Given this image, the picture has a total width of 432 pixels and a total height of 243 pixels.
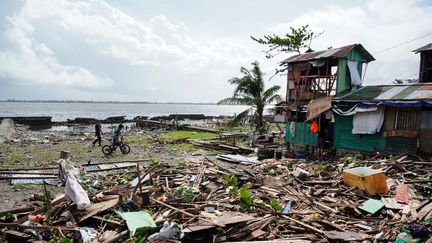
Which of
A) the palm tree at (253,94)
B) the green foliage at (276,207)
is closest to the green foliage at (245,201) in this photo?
the green foliage at (276,207)

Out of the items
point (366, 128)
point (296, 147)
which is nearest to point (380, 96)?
point (366, 128)

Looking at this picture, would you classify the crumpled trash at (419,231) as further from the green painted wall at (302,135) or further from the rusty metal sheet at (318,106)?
the green painted wall at (302,135)

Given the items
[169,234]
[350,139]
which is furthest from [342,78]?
[169,234]

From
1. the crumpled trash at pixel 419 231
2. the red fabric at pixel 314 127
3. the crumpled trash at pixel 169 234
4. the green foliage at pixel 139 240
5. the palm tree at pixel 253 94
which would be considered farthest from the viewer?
the palm tree at pixel 253 94

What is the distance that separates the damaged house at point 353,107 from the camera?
47.1 ft

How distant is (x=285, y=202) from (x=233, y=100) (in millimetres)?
18227

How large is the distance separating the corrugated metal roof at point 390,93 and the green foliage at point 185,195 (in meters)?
11.9

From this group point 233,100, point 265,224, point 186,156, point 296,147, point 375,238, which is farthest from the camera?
point 233,100

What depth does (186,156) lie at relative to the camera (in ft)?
60.8

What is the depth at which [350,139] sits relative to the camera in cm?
1700

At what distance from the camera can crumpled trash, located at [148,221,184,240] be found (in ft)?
21.1

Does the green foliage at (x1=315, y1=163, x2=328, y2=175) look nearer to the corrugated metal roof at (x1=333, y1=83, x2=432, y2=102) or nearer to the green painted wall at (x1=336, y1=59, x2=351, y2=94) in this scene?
the corrugated metal roof at (x1=333, y1=83, x2=432, y2=102)

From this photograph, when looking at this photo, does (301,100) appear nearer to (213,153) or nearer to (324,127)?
(324,127)

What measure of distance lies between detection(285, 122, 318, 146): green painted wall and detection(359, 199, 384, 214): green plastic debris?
33.8 ft
